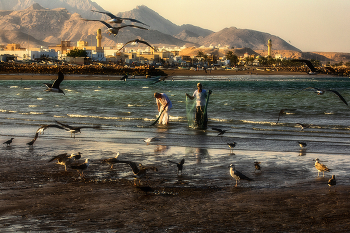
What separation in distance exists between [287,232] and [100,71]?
106306mm

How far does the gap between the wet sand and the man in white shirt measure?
8.26 m

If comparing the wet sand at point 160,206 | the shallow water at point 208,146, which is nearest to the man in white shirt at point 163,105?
the shallow water at point 208,146

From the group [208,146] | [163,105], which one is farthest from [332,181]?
[163,105]

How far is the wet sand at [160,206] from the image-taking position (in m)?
6.25

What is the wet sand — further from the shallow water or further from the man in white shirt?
the man in white shirt

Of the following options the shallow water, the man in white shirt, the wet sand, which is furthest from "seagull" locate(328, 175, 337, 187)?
the man in white shirt

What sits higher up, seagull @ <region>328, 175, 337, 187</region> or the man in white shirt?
the man in white shirt

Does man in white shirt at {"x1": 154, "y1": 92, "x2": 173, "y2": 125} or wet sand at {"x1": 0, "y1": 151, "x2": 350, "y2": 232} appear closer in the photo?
wet sand at {"x1": 0, "y1": 151, "x2": 350, "y2": 232}

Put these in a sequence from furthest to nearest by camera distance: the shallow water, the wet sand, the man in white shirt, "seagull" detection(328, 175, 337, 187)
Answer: the man in white shirt, the shallow water, "seagull" detection(328, 175, 337, 187), the wet sand

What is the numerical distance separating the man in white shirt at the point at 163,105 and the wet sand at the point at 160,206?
8.26 metres

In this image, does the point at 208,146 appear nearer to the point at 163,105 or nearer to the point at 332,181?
the point at 163,105

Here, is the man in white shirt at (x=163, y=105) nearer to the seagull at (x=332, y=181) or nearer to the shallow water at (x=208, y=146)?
the shallow water at (x=208, y=146)

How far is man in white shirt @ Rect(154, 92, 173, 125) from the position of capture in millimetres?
17109

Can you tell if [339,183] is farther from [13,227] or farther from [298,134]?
[298,134]
